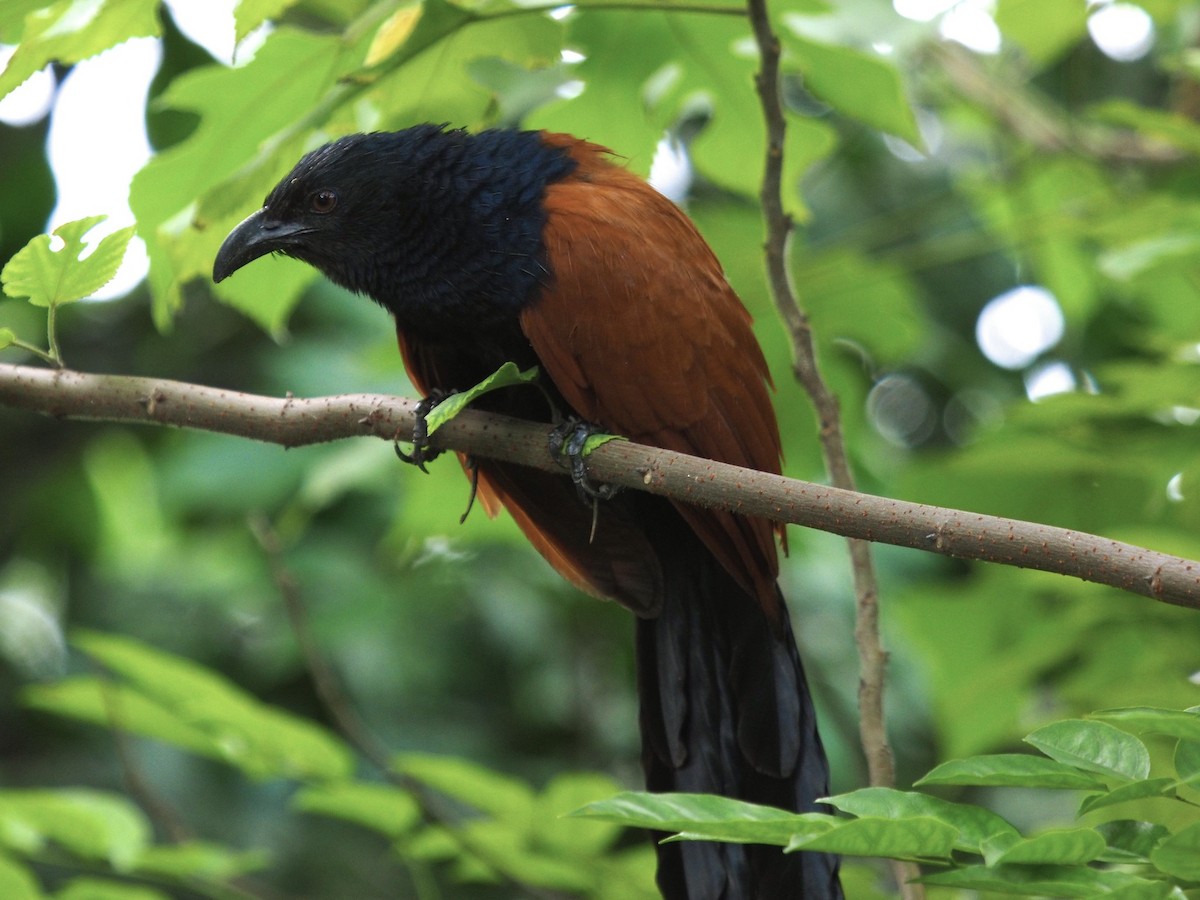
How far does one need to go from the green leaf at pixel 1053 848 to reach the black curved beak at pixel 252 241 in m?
1.77

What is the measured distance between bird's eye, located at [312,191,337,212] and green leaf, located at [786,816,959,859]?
1817mm

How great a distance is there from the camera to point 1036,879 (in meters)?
1.31

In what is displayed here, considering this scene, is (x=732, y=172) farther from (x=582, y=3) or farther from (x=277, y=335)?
(x=277, y=335)

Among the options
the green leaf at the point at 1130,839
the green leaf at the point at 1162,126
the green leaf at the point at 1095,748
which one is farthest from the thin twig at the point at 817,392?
the green leaf at the point at 1162,126

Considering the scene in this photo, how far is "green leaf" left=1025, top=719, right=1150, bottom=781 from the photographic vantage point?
1315mm

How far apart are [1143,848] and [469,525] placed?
2186mm

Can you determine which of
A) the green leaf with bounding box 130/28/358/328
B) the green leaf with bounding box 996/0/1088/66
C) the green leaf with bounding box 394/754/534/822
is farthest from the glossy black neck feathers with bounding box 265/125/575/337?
the green leaf with bounding box 996/0/1088/66

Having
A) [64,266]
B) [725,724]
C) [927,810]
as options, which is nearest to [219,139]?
[64,266]

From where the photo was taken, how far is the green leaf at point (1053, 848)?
1265mm

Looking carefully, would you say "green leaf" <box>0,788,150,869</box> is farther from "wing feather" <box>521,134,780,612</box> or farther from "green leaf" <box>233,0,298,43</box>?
"green leaf" <box>233,0,298,43</box>

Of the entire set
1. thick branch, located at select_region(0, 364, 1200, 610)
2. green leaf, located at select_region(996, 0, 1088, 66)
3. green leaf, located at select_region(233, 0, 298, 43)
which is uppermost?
green leaf, located at select_region(996, 0, 1088, 66)

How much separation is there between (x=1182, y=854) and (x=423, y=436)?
1321mm

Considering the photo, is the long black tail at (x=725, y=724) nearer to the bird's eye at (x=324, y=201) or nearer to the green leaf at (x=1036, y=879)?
the green leaf at (x=1036, y=879)

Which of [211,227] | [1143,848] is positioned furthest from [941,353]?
[1143,848]
